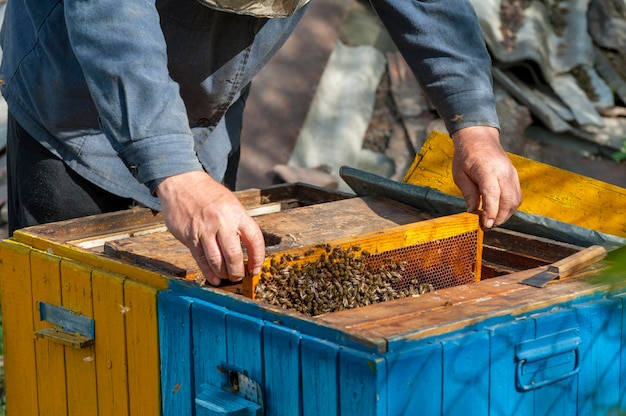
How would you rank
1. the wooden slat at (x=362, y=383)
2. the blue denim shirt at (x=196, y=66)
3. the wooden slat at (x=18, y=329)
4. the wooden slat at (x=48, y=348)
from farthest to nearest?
the blue denim shirt at (x=196, y=66), the wooden slat at (x=18, y=329), the wooden slat at (x=48, y=348), the wooden slat at (x=362, y=383)

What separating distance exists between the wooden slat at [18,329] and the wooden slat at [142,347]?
0.49 m

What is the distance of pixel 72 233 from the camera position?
3.09 m

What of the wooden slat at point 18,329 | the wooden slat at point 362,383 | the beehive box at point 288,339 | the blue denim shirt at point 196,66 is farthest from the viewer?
the blue denim shirt at point 196,66

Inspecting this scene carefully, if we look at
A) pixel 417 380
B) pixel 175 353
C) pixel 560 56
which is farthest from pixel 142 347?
pixel 560 56

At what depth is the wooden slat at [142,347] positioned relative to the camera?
8.31ft

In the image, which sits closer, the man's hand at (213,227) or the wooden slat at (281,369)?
the wooden slat at (281,369)

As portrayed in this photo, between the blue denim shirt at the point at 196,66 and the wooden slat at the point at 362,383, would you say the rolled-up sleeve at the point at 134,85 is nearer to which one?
the blue denim shirt at the point at 196,66

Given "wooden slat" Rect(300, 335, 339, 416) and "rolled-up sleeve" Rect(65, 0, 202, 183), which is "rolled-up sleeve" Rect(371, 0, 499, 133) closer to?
"rolled-up sleeve" Rect(65, 0, 202, 183)

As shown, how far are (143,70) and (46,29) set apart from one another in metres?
0.71

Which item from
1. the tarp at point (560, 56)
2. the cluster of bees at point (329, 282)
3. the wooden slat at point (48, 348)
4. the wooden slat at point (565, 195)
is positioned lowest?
the wooden slat at point (48, 348)

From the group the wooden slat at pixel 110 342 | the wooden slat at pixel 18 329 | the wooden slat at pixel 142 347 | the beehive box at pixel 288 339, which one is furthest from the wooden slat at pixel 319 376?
the wooden slat at pixel 18 329

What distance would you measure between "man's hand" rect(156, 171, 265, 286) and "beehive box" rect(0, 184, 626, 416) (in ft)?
0.29

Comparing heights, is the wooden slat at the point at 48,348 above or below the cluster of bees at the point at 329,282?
below

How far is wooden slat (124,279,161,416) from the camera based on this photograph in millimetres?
2533
